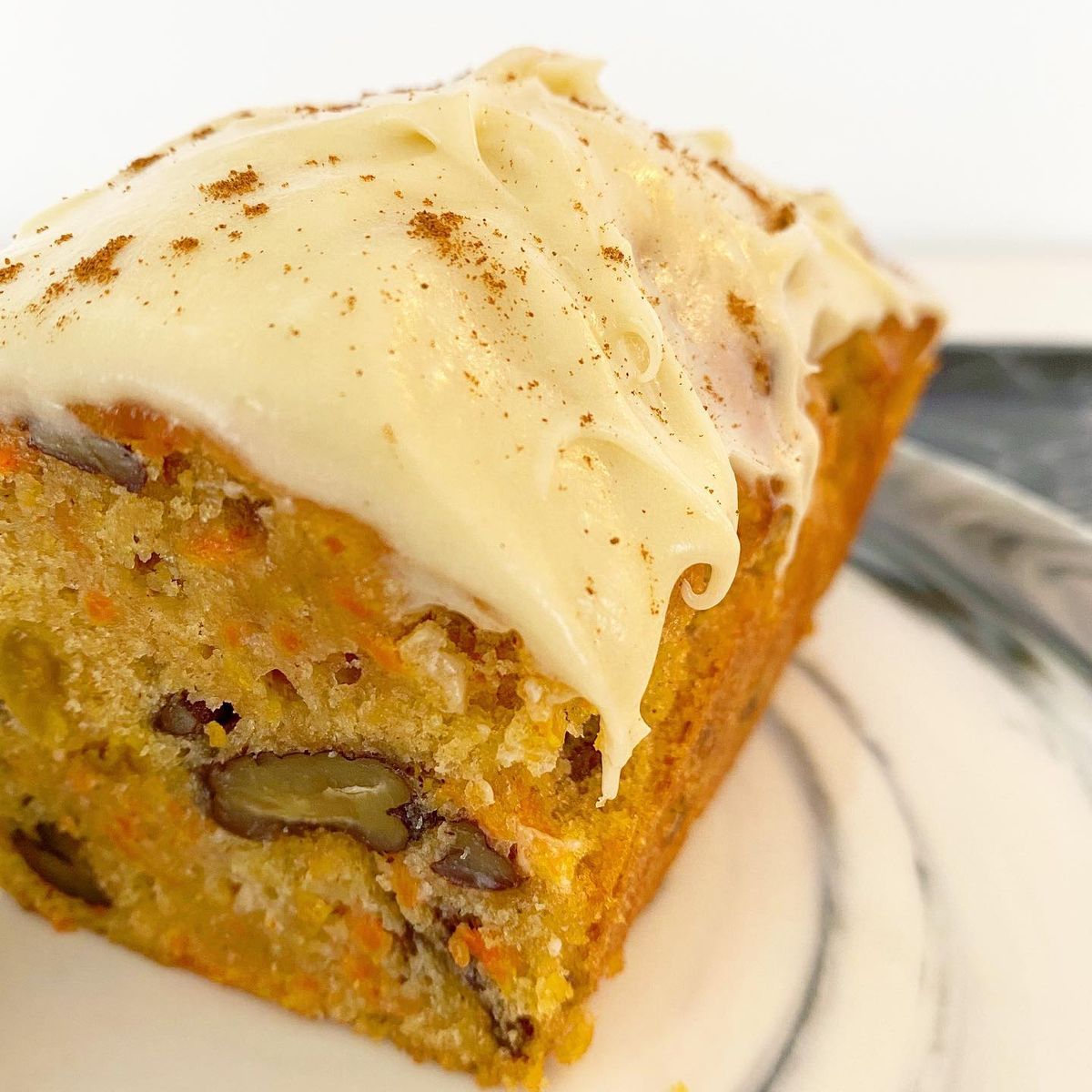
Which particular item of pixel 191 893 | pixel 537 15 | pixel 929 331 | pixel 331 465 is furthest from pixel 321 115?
pixel 537 15

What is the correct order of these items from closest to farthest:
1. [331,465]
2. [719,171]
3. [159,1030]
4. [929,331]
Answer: [331,465], [159,1030], [719,171], [929,331]

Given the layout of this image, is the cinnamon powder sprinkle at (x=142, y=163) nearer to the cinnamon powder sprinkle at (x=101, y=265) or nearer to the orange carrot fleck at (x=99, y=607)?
the cinnamon powder sprinkle at (x=101, y=265)

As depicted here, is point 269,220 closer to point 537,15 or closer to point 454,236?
point 454,236

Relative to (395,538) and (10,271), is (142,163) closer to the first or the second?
(10,271)

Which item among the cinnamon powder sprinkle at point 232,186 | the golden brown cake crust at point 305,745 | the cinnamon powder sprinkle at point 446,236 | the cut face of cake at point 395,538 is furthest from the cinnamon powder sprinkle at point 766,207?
the cinnamon powder sprinkle at point 232,186

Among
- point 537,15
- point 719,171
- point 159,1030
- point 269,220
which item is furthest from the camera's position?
point 537,15

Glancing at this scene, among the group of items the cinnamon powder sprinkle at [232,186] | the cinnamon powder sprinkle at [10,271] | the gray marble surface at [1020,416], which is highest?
the cinnamon powder sprinkle at [232,186]

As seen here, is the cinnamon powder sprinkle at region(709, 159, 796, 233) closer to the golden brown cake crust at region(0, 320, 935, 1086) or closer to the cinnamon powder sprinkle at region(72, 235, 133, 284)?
the golden brown cake crust at region(0, 320, 935, 1086)

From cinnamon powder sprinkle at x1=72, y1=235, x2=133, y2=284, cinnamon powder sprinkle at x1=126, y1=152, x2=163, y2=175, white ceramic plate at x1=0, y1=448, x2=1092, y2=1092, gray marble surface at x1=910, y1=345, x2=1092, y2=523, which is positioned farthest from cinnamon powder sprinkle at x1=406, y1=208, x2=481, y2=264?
gray marble surface at x1=910, y1=345, x2=1092, y2=523
